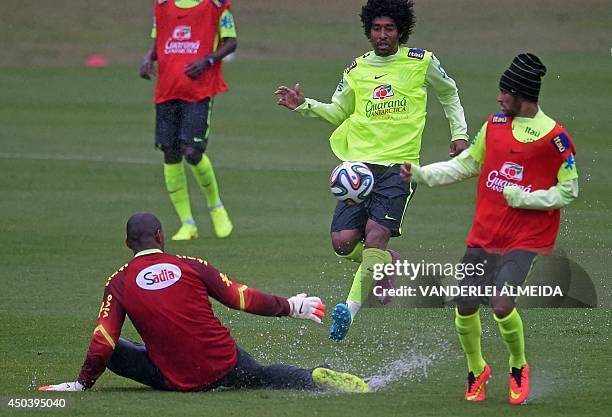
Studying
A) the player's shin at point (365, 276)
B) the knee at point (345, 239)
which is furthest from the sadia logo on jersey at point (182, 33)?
the player's shin at point (365, 276)

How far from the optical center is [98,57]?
1358 inches

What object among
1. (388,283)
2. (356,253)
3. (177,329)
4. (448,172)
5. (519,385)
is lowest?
(388,283)

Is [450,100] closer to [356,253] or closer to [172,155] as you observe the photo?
[356,253]

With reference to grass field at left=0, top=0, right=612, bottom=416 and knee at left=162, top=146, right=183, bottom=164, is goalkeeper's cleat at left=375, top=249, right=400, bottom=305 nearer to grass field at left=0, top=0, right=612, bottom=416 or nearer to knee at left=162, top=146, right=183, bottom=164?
grass field at left=0, top=0, right=612, bottom=416

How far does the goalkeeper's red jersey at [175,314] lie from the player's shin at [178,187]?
22.3 feet

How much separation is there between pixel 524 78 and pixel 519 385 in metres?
1.73

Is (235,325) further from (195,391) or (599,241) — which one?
(599,241)

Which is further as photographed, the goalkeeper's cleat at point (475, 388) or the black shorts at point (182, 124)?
the black shorts at point (182, 124)

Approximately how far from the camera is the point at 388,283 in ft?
35.6

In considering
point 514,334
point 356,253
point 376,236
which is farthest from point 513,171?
point 356,253

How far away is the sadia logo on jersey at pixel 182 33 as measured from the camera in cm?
1502

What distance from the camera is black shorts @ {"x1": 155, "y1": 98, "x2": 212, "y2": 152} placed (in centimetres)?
1471

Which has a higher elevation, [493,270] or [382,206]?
[493,270]

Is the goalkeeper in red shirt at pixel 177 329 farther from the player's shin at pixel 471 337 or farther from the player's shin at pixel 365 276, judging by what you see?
the player's shin at pixel 365 276
